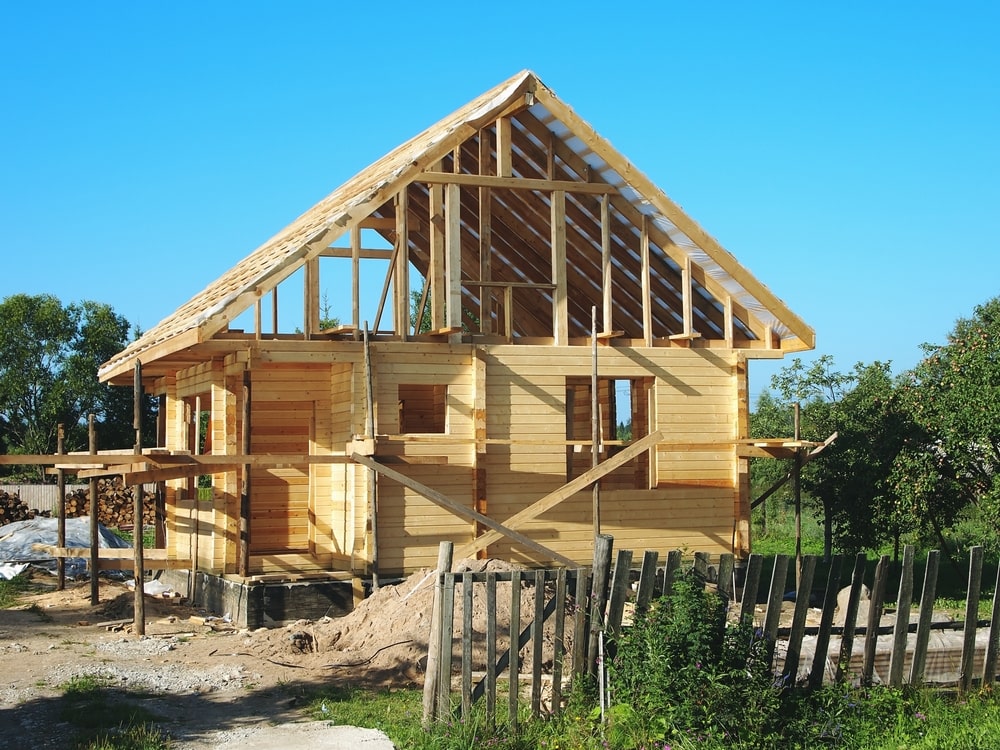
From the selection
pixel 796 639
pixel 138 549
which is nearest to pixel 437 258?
pixel 138 549

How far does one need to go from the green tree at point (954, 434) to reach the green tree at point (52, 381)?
34.6m

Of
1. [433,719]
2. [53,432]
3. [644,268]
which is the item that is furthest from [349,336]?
[53,432]

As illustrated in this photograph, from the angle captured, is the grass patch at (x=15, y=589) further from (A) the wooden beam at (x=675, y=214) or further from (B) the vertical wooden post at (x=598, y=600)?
(B) the vertical wooden post at (x=598, y=600)

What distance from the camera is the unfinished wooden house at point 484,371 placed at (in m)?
17.2

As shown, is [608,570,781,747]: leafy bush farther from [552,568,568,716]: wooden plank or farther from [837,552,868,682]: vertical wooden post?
[837,552,868,682]: vertical wooden post

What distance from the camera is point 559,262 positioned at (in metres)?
18.5

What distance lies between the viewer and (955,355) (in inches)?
811

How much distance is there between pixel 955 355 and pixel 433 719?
14.5m

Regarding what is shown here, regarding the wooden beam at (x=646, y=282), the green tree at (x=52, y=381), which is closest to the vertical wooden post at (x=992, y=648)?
the wooden beam at (x=646, y=282)

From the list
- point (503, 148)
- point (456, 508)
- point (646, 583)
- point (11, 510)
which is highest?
point (503, 148)

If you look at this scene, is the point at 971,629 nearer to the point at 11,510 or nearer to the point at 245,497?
the point at 245,497

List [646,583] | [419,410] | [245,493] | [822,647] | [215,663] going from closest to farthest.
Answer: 1. [646,583]
2. [822,647]
3. [215,663]
4. [245,493]
5. [419,410]

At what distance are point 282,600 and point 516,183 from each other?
7.43 m

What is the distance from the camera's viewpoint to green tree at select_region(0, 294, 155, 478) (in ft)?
157
